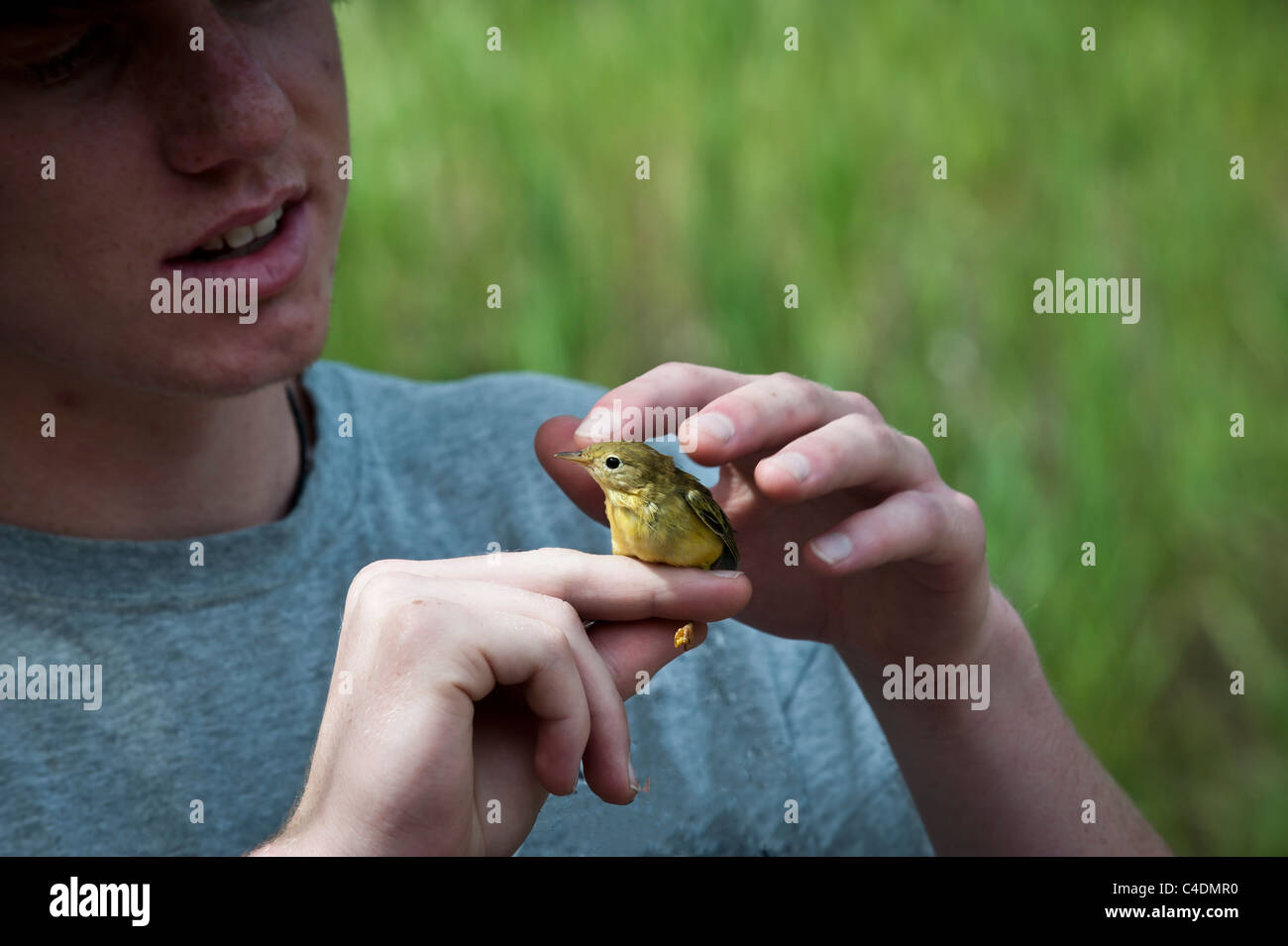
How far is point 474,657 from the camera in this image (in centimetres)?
105

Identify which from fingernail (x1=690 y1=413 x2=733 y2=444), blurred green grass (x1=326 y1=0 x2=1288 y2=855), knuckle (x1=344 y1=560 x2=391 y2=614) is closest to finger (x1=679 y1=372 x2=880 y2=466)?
fingernail (x1=690 y1=413 x2=733 y2=444)

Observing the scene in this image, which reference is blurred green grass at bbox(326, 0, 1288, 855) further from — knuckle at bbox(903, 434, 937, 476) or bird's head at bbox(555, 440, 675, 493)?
bird's head at bbox(555, 440, 675, 493)

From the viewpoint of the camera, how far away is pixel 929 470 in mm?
1421

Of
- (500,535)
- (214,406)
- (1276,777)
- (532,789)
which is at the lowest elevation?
(1276,777)

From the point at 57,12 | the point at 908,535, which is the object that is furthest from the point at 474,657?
the point at 57,12

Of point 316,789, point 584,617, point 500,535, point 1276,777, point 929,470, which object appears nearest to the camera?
point 316,789

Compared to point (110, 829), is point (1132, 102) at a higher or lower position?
higher

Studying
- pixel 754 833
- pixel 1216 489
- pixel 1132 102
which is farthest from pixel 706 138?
pixel 754 833

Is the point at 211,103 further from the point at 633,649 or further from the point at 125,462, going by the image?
the point at 633,649

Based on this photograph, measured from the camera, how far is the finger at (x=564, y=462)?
4.56 ft

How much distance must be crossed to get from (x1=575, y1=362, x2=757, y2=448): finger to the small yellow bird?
0.09ft

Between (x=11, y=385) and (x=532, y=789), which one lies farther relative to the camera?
(x=11, y=385)

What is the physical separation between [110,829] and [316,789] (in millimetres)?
582
